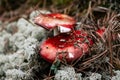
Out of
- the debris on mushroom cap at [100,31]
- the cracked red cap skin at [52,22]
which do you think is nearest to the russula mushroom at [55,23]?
the cracked red cap skin at [52,22]

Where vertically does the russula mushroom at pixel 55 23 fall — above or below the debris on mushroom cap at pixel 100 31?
above

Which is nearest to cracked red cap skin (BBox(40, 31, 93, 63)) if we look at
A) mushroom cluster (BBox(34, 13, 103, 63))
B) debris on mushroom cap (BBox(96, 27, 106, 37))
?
mushroom cluster (BBox(34, 13, 103, 63))

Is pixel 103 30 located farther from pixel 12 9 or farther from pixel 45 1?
pixel 12 9

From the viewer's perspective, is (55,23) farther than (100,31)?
No

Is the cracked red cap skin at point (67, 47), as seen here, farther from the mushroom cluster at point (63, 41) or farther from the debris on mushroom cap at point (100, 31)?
the debris on mushroom cap at point (100, 31)

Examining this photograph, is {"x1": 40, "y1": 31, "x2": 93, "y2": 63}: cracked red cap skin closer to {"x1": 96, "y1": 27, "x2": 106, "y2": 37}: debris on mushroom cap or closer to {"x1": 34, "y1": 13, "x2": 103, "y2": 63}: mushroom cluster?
{"x1": 34, "y1": 13, "x2": 103, "y2": 63}: mushroom cluster

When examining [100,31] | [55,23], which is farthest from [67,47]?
[100,31]

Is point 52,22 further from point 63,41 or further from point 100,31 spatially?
point 100,31

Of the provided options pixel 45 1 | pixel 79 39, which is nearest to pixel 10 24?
pixel 45 1
